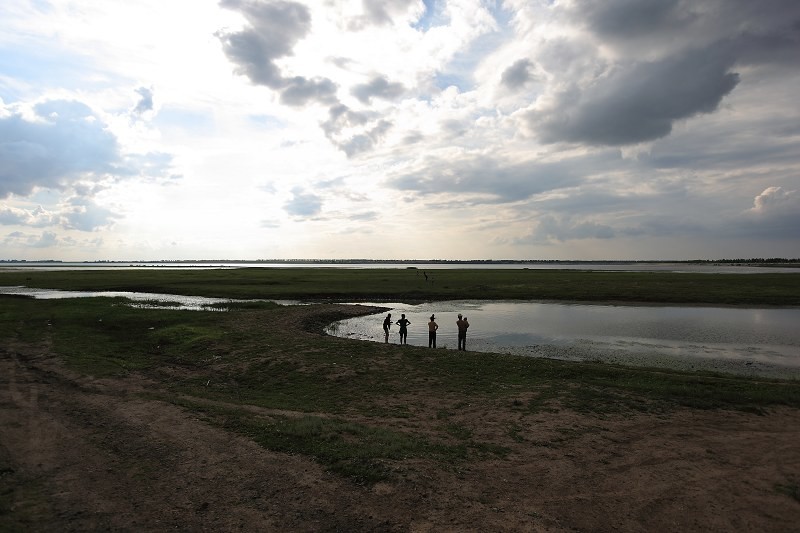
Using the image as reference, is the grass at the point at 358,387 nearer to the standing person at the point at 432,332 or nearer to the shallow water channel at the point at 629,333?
the standing person at the point at 432,332

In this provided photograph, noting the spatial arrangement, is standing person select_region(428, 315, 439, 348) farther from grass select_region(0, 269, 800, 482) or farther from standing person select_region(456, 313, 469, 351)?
grass select_region(0, 269, 800, 482)

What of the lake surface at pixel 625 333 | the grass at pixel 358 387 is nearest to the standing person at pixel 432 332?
the lake surface at pixel 625 333

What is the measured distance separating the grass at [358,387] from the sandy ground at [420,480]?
0.71 m

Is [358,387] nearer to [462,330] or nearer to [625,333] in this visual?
[462,330]

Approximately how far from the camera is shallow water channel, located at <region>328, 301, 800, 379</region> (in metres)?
27.3

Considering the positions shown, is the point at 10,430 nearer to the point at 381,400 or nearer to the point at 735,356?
the point at 381,400

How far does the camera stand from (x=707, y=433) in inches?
564

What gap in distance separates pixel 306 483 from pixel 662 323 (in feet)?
134

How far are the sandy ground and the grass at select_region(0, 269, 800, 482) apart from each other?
71 centimetres

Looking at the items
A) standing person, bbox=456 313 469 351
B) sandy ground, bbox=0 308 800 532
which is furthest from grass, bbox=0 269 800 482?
standing person, bbox=456 313 469 351

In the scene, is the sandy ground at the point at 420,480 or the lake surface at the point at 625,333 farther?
the lake surface at the point at 625,333

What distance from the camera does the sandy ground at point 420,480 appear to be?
913 cm

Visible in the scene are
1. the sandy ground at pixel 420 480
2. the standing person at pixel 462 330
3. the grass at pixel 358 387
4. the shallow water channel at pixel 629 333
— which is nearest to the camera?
the sandy ground at pixel 420 480

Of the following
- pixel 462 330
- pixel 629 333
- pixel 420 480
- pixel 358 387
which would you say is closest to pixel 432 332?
pixel 462 330
